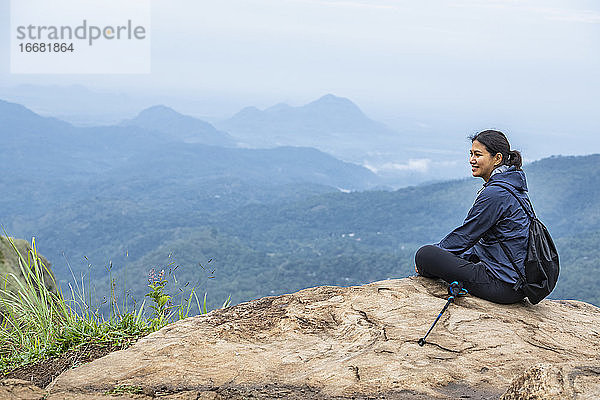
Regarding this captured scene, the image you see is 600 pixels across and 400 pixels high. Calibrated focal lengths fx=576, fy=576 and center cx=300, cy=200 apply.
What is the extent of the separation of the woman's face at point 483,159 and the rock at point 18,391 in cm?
310

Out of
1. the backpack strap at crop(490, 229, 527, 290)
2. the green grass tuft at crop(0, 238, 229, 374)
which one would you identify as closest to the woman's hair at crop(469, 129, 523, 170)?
the backpack strap at crop(490, 229, 527, 290)

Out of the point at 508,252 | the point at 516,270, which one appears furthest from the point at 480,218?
the point at 516,270

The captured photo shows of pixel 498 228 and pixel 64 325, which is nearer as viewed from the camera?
pixel 64 325

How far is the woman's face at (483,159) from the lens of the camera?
4.11 metres

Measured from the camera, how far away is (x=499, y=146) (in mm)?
4070

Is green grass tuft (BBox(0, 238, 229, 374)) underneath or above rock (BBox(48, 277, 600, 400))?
underneath

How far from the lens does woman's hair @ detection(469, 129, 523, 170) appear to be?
408 cm

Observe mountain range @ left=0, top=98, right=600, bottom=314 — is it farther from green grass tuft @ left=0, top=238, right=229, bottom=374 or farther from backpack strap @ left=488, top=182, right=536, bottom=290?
backpack strap @ left=488, top=182, right=536, bottom=290

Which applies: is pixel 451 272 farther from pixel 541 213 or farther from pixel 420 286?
pixel 541 213

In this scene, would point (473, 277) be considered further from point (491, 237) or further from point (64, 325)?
point (64, 325)

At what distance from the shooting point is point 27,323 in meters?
4.05

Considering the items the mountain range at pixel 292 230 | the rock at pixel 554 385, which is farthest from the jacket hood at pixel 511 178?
the mountain range at pixel 292 230

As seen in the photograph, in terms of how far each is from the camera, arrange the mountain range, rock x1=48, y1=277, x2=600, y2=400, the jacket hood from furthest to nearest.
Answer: the mountain range → the jacket hood → rock x1=48, y1=277, x2=600, y2=400

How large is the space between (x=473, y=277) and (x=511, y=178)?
74 cm
